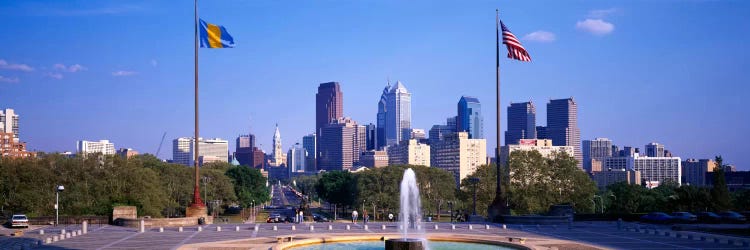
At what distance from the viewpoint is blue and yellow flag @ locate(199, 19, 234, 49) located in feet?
147

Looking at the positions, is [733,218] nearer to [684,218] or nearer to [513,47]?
[684,218]

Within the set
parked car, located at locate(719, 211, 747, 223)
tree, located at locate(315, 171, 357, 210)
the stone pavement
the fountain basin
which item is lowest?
tree, located at locate(315, 171, 357, 210)

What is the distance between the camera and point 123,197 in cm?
6000

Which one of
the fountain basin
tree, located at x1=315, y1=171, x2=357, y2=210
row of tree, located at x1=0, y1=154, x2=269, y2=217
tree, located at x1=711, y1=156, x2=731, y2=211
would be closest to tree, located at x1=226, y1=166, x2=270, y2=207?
tree, located at x1=315, y1=171, x2=357, y2=210

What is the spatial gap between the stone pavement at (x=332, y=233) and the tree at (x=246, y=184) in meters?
82.0

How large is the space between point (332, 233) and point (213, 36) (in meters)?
13.9

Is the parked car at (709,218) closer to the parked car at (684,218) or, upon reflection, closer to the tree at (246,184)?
the parked car at (684,218)

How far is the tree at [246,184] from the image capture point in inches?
4958

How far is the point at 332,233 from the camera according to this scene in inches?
1532

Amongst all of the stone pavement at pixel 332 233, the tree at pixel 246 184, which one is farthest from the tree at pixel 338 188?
the stone pavement at pixel 332 233

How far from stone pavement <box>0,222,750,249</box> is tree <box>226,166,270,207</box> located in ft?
269

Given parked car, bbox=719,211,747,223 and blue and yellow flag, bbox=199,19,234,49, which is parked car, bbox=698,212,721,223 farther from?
blue and yellow flag, bbox=199,19,234,49

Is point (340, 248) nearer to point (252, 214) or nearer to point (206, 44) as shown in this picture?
point (206, 44)

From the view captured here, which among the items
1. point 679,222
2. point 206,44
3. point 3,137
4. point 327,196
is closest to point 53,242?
point 206,44
